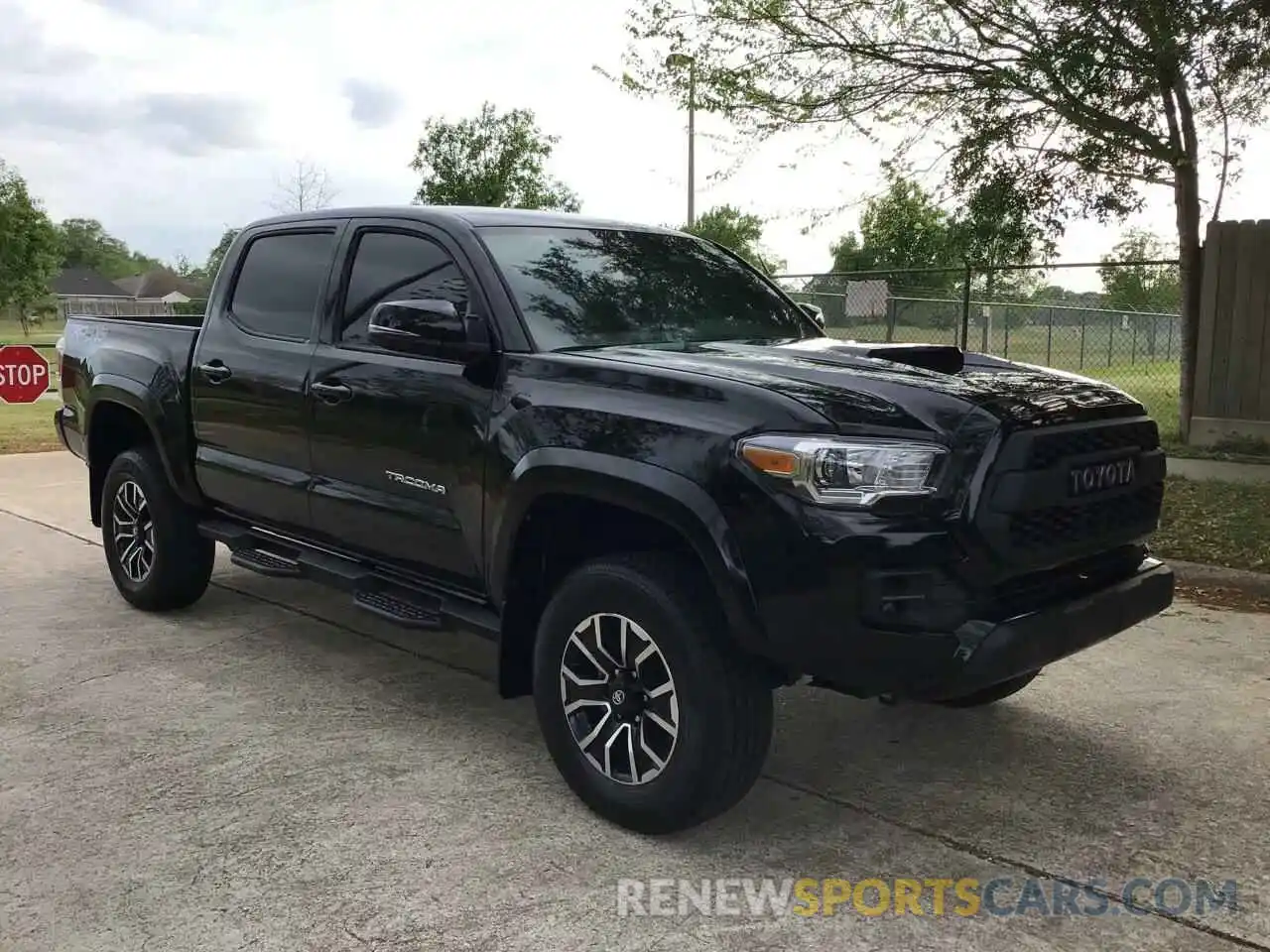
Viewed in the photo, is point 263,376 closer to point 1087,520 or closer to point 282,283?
point 282,283

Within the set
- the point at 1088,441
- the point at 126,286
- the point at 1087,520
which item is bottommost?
the point at 1087,520

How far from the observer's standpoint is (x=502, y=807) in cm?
361

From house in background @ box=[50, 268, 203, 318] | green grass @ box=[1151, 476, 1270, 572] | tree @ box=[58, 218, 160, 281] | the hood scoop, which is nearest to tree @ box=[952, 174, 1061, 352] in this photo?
green grass @ box=[1151, 476, 1270, 572]

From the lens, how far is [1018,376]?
11.9ft

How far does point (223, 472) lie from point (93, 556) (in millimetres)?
2793

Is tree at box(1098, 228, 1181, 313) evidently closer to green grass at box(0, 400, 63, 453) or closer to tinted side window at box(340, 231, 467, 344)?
tinted side window at box(340, 231, 467, 344)

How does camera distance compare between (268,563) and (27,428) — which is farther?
(27,428)

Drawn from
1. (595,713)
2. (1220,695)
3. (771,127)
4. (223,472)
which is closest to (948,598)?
(595,713)

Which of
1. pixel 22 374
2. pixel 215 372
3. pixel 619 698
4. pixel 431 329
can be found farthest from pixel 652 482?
pixel 22 374

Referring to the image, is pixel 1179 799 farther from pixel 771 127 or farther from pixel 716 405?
pixel 771 127

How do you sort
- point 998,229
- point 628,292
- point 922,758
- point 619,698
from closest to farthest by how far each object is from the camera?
point 619,698, point 922,758, point 628,292, point 998,229

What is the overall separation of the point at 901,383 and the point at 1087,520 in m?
0.68

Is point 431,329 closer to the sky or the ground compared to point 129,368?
closer to the sky

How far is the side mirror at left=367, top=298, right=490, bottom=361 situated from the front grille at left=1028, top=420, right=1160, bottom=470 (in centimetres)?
178
